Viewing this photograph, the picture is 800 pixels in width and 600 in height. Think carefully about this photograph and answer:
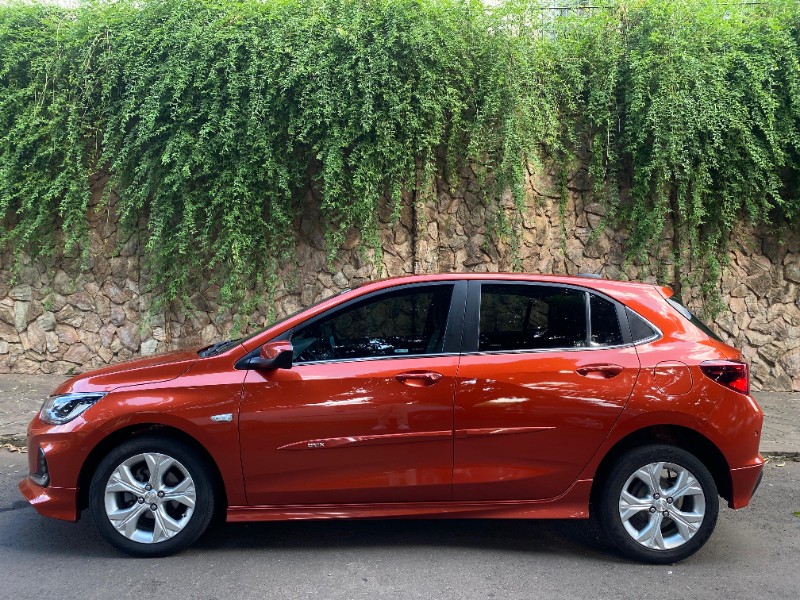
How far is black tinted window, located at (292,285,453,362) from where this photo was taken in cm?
417

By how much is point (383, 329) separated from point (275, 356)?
2.40ft

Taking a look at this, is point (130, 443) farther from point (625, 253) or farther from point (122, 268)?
point (625, 253)

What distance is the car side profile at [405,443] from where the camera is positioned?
3973 millimetres

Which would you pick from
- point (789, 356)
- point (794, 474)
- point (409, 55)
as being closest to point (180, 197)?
point (409, 55)

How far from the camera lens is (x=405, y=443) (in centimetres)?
398

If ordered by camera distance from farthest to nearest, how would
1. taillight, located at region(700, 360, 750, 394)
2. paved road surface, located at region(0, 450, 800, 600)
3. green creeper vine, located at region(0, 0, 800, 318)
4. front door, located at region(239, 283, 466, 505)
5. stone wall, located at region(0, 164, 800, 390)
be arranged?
stone wall, located at region(0, 164, 800, 390) < green creeper vine, located at region(0, 0, 800, 318) < taillight, located at region(700, 360, 750, 394) < front door, located at region(239, 283, 466, 505) < paved road surface, located at region(0, 450, 800, 600)

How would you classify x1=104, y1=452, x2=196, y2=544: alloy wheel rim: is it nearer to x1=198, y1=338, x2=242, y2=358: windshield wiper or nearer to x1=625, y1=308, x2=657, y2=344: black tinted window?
x1=198, y1=338, x2=242, y2=358: windshield wiper

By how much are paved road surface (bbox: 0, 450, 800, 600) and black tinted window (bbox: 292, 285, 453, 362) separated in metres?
1.21

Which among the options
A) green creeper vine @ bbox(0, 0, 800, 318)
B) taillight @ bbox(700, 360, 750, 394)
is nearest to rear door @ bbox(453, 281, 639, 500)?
taillight @ bbox(700, 360, 750, 394)

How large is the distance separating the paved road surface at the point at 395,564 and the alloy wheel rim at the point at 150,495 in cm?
19

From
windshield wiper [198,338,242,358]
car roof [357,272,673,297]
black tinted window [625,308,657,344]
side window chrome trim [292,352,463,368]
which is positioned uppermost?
car roof [357,272,673,297]

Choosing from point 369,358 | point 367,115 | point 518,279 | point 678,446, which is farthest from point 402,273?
point 678,446

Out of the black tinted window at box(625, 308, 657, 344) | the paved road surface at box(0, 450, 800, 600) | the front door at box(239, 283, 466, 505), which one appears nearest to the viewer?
A: the paved road surface at box(0, 450, 800, 600)

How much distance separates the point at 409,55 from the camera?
8094mm
